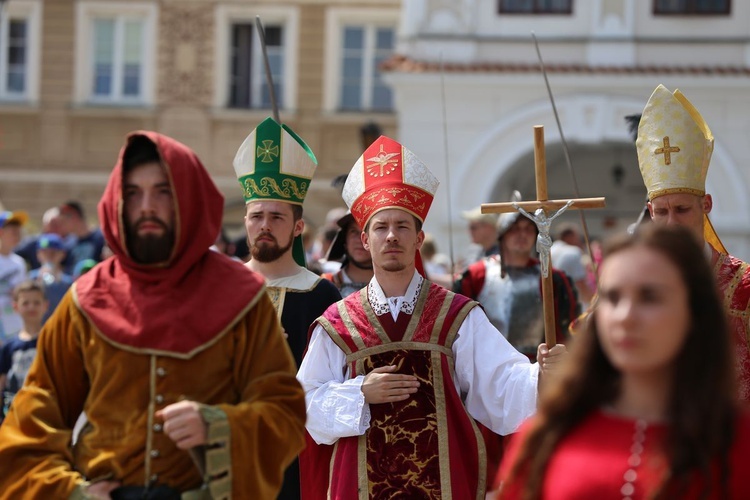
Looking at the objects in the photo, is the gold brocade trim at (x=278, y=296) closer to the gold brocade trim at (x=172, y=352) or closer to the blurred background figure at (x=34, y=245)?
the gold brocade trim at (x=172, y=352)

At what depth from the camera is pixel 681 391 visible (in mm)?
3043

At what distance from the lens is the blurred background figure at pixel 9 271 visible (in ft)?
35.2

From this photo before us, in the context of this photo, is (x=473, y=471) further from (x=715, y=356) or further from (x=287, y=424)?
(x=715, y=356)

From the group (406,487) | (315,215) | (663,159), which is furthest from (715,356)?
(315,215)

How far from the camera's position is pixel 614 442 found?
311 cm

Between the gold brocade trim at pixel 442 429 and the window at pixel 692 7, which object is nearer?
the gold brocade trim at pixel 442 429

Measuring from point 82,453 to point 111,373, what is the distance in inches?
10.3

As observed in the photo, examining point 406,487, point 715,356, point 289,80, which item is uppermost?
point 289,80

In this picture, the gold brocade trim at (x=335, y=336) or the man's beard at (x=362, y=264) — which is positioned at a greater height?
the man's beard at (x=362, y=264)

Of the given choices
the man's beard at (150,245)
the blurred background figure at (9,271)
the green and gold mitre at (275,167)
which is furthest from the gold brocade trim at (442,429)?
the blurred background figure at (9,271)

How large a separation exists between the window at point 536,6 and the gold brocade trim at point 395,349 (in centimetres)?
1369

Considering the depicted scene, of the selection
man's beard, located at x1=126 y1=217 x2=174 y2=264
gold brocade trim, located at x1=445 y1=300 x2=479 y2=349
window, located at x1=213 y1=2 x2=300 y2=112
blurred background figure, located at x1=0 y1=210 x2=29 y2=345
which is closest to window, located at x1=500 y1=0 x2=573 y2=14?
window, located at x1=213 y1=2 x2=300 y2=112

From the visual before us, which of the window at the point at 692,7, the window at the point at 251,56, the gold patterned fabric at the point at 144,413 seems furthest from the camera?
the window at the point at 251,56

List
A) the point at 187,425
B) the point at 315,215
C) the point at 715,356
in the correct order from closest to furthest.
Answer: the point at 715,356 < the point at 187,425 < the point at 315,215
